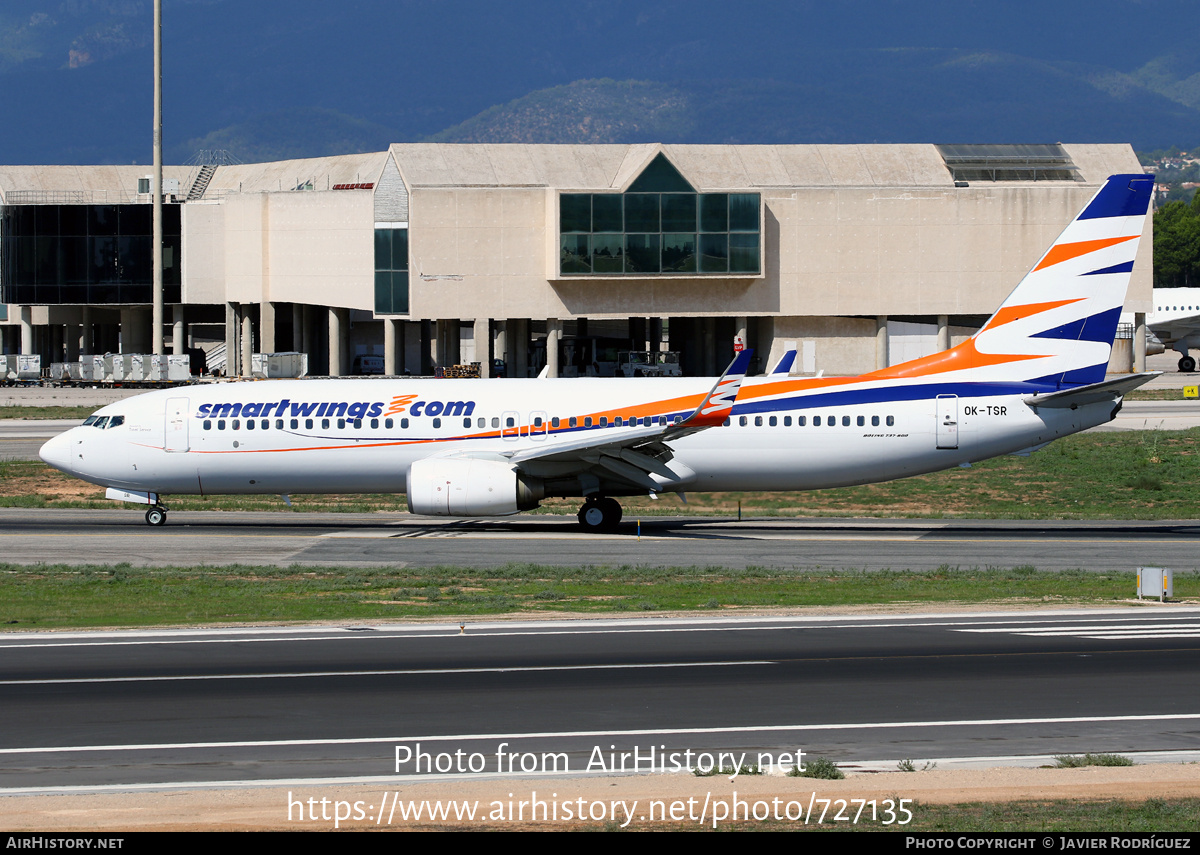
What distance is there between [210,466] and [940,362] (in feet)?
65.9

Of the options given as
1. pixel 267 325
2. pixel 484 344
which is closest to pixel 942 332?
pixel 484 344

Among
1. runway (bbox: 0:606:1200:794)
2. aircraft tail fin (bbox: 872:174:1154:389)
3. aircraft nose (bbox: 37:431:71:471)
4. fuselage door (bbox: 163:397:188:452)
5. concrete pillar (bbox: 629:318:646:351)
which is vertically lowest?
runway (bbox: 0:606:1200:794)

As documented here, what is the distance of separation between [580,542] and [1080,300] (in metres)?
14.8

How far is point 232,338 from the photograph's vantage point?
11012cm

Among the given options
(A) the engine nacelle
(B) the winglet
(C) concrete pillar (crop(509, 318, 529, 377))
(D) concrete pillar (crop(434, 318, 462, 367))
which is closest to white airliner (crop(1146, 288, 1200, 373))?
(C) concrete pillar (crop(509, 318, 529, 377))

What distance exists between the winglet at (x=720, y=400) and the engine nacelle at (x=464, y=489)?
14.5ft

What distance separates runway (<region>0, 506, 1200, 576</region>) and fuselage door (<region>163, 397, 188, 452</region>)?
235 centimetres

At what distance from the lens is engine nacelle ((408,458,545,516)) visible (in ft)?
114

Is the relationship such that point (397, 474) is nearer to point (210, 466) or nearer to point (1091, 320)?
point (210, 466)

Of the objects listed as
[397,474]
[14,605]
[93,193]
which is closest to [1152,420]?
[397,474]

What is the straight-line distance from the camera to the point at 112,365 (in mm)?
96875

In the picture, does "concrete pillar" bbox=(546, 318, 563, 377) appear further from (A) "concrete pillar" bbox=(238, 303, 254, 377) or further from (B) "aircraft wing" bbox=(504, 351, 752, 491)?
(B) "aircraft wing" bbox=(504, 351, 752, 491)

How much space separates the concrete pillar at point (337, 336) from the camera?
98438 mm

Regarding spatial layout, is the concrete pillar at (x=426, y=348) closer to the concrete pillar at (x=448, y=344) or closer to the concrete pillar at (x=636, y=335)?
the concrete pillar at (x=448, y=344)
